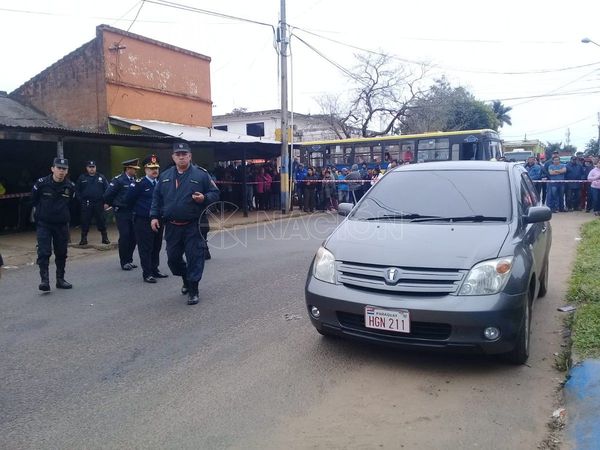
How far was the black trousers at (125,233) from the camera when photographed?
8.35 m

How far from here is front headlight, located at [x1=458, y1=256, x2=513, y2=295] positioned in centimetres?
376

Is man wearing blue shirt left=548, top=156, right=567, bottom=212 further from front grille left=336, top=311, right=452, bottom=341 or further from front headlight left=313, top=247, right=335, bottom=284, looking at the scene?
front grille left=336, top=311, right=452, bottom=341

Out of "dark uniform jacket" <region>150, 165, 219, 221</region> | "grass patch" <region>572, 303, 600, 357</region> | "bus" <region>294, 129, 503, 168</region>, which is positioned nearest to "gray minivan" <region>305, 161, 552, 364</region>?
"grass patch" <region>572, 303, 600, 357</region>

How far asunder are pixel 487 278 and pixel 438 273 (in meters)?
0.36

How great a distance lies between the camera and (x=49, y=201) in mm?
6996

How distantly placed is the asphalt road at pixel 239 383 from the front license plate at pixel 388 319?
42 centimetres

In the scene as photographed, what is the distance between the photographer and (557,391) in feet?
12.1

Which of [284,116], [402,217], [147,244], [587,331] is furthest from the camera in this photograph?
[284,116]

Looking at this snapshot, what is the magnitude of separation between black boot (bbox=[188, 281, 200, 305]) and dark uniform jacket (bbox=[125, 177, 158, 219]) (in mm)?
1996

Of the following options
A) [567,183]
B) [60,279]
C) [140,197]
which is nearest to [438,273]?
[140,197]

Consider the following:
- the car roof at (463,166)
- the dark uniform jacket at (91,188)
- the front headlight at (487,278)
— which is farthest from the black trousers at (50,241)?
the front headlight at (487,278)

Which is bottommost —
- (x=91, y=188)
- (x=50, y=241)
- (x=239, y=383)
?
(x=239, y=383)

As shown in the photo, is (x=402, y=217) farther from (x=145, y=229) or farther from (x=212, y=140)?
(x=212, y=140)

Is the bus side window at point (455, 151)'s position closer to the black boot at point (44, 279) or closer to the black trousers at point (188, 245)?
the black trousers at point (188, 245)
